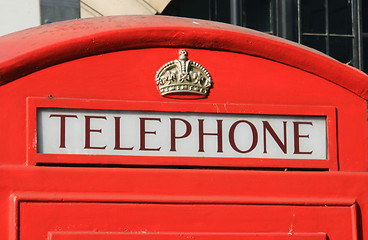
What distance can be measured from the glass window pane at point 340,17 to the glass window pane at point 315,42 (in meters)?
0.18

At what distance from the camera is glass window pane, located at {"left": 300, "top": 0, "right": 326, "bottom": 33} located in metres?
7.37

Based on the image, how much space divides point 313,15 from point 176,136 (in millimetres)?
4644


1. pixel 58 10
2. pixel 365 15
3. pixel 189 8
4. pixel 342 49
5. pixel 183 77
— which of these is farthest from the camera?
pixel 365 15

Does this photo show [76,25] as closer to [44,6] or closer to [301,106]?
[301,106]

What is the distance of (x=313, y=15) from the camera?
24.3ft

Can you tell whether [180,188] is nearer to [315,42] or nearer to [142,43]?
[142,43]

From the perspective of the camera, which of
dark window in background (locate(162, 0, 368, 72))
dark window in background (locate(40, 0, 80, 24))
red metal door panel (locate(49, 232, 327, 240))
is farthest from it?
dark window in background (locate(162, 0, 368, 72))

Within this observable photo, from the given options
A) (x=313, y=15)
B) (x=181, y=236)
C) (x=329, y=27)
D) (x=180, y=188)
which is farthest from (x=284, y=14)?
(x=181, y=236)

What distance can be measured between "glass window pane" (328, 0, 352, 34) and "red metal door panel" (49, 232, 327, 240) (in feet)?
15.1

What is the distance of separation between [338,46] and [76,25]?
15.0 feet

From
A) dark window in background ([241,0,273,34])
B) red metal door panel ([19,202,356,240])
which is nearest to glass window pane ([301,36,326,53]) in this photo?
dark window in background ([241,0,273,34])

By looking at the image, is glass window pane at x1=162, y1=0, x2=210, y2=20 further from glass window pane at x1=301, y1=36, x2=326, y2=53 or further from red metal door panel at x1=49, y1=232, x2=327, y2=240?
red metal door panel at x1=49, y1=232, x2=327, y2=240

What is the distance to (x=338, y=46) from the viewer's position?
7418 mm

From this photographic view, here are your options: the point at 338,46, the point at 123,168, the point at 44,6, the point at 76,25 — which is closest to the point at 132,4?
the point at 44,6
